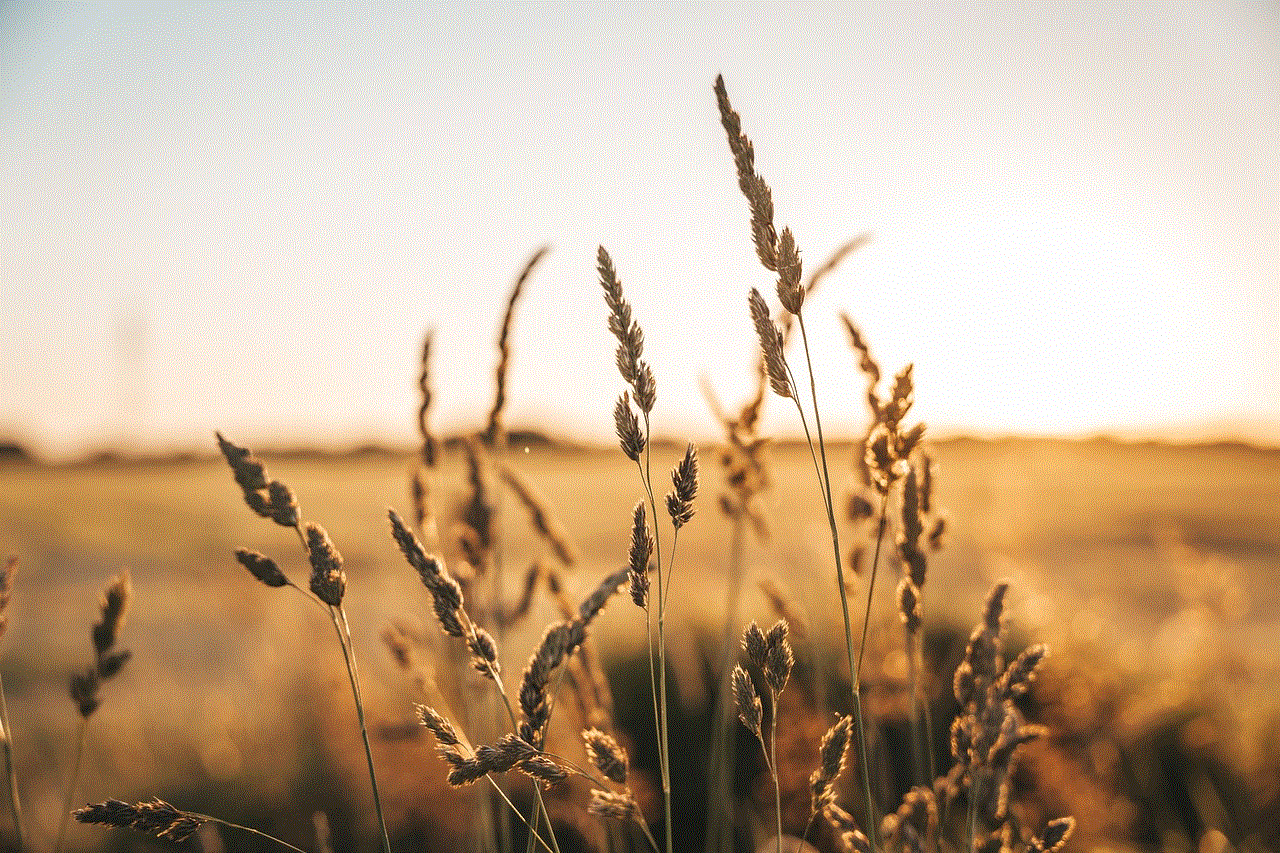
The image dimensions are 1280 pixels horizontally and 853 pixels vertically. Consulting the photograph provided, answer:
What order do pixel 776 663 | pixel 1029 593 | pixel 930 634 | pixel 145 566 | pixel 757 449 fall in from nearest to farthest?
pixel 776 663, pixel 757 449, pixel 1029 593, pixel 930 634, pixel 145 566

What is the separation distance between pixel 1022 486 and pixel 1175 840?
1.34 metres

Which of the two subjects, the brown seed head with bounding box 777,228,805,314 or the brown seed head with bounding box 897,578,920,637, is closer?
the brown seed head with bounding box 777,228,805,314

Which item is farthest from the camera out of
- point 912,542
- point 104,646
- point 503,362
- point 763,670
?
point 503,362

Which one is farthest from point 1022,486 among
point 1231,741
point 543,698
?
point 543,698

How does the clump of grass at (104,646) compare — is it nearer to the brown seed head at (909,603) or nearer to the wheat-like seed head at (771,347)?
the wheat-like seed head at (771,347)

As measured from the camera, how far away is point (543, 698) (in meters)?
1.00

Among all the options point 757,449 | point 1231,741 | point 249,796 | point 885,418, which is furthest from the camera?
point 1231,741

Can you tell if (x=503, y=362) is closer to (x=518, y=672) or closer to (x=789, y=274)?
(x=789, y=274)

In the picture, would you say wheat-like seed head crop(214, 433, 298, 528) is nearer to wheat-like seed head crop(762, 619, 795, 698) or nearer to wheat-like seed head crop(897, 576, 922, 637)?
wheat-like seed head crop(762, 619, 795, 698)

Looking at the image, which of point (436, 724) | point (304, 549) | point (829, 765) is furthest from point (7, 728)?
point (829, 765)

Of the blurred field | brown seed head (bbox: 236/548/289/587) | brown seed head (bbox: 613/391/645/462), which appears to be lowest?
the blurred field

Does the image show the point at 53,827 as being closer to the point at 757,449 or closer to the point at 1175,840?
the point at 757,449

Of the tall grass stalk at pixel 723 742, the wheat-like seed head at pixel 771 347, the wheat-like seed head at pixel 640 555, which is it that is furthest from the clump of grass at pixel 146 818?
the tall grass stalk at pixel 723 742

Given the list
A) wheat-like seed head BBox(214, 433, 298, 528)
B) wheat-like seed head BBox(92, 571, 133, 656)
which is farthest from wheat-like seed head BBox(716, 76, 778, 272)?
wheat-like seed head BBox(92, 571, 133, 656)
